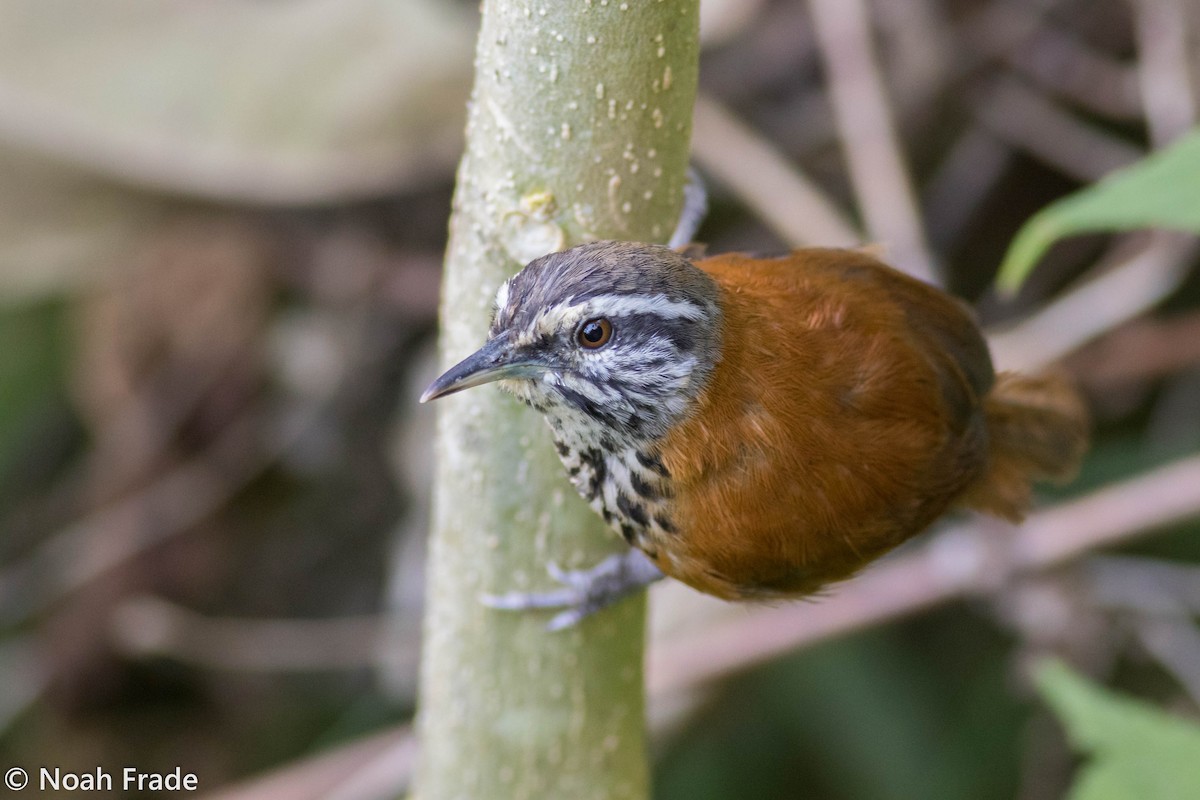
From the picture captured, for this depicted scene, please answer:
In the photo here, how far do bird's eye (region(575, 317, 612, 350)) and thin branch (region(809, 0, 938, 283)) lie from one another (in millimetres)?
1886

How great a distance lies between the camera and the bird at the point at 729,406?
1613 mm

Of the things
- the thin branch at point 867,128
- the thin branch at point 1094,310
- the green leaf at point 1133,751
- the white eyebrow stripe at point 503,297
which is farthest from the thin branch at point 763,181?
the white eyebrow stripe at point 503,297

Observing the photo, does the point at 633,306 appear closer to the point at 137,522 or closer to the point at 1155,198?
the point at 1155,198

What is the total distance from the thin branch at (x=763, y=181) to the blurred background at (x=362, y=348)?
0.01 m

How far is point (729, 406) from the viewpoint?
5.87ft

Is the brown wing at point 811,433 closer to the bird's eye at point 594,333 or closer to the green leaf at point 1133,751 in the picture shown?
the bird's eye at point 594,333

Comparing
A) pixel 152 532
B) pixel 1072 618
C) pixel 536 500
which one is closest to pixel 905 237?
pixel 1072 618

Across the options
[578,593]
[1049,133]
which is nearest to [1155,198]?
[578,593]

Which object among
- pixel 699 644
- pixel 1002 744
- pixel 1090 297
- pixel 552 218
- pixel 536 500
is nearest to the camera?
pixel 552 218

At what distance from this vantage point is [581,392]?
1.71m

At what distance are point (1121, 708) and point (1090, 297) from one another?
1.74m

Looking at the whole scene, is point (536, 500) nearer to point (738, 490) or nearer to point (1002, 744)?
point (738, 490)

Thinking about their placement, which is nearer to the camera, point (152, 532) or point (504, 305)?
point (504, 305)

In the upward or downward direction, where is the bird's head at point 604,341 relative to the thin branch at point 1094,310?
upward
